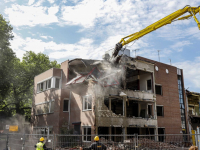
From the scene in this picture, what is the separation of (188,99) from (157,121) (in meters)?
11.0

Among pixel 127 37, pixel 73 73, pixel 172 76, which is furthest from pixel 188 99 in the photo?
pixel 73 73

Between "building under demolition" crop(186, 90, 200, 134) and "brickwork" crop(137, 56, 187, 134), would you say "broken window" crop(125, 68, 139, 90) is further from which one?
"building under demolition" crop(186, 90, 200, 134)

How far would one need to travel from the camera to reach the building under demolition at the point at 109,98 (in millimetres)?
20827

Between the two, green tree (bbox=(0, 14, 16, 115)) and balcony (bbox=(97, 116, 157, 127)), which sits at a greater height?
green tree (bbox=(0, 14, 16, 115))

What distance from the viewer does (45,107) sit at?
87.5ft

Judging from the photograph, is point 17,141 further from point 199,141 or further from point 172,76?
point 172,76

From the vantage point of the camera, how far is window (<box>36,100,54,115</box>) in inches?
993

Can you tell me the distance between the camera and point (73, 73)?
2525 centimetres

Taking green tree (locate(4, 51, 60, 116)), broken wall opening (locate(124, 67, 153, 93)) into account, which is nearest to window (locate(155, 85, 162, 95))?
broken wall opening (locate(124, 67, 153, 93))

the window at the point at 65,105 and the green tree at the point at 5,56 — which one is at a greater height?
the green tree at the point at 5,56

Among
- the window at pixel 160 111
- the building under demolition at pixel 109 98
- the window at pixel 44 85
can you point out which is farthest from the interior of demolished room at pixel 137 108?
the window at pixel 44 85

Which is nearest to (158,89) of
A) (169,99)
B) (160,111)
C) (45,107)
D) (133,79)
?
(169,99)

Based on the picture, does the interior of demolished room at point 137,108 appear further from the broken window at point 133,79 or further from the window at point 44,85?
the window at point 44,85

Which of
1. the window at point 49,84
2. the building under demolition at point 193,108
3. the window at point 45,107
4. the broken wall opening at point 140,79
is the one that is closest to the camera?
the window at point 45,107
